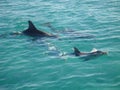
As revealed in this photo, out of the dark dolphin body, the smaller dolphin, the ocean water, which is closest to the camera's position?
the ocean water

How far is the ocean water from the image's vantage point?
1045 centimetres

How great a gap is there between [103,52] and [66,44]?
218 centimetres

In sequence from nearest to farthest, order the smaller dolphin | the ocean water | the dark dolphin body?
the ocean water → the smaller dolphin → the dark dolphin body

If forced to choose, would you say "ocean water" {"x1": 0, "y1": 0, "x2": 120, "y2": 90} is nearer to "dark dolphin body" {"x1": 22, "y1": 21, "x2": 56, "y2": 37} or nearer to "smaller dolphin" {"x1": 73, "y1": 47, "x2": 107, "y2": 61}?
"smaller dolphin" {"x1": 73, "y1": 47, "x2": 107, "y2": 61}

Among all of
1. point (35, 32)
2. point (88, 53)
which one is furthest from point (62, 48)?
point (35, 32)

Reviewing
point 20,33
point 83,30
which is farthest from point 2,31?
point 83,30

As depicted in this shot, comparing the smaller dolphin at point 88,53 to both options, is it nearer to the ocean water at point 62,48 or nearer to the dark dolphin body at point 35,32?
the ocean water at point 62,48

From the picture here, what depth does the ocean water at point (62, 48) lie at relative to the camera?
10445 millimetres

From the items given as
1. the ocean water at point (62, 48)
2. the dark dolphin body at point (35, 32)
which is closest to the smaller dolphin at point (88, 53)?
the ocean water at point (62, 48)

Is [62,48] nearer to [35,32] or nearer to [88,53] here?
[88,53]

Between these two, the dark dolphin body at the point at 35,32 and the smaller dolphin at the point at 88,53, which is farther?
the dark dolphin body at the point at 35,32

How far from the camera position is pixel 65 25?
16547 millimetres

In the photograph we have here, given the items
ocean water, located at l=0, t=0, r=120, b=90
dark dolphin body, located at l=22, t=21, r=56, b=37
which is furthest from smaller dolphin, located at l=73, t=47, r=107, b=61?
dark dolphin body, located at l=22, t=21, r=56, b=37

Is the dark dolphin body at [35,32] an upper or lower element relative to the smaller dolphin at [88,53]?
upper
